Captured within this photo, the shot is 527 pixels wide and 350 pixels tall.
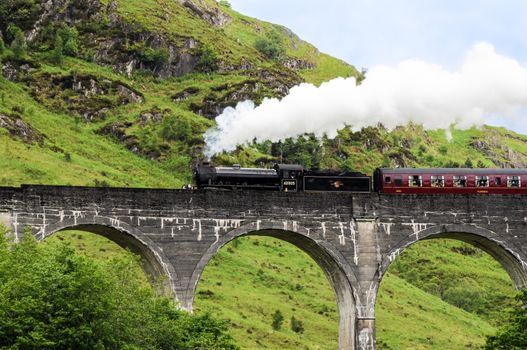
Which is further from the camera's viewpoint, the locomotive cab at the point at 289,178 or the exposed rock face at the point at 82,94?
the exposed rock face at the point at 82,94

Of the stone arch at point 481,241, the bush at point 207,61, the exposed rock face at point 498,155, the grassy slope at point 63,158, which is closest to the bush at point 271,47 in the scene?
A: the bush at point 207,61

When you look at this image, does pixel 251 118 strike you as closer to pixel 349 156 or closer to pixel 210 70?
pixel 349 156

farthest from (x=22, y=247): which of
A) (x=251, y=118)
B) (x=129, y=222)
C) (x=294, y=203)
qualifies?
(x=251, y=118)

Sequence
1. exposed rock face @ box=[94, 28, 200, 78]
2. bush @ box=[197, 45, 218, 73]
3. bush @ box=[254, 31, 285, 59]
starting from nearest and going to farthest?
exposed rock face @ box=[94, 28, 200, 78]
bush @ box=[197, 45, 218, 73]
bush @ box=[254, 31, 285, 59]

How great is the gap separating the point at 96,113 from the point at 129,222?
75.4m

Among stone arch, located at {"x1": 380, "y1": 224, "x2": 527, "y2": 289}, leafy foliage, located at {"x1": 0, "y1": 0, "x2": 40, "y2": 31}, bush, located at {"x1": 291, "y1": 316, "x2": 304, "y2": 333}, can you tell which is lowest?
bush, located at {"x1": 291, "y1": 316, "x2": 304, "y2": 333}

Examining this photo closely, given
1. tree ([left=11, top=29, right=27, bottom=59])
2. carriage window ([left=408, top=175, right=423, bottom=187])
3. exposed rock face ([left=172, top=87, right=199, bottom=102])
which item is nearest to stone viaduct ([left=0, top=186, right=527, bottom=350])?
carriage window ([left=408, top=175, right=423, bottom=187])

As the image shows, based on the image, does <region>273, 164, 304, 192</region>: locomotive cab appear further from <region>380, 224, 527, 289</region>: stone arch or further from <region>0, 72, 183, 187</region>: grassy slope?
<region>0, 72, 183, 187</region>: grassy slope

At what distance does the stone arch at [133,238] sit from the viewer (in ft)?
151

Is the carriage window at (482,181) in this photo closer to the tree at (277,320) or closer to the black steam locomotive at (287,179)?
the black steam locomotive at (287,179)

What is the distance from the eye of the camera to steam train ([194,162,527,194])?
51.7 m

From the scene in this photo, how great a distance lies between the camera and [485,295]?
339ft

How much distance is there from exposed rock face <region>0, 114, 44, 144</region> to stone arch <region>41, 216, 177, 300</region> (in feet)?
162

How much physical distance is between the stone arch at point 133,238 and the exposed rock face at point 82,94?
72278 millimetres
